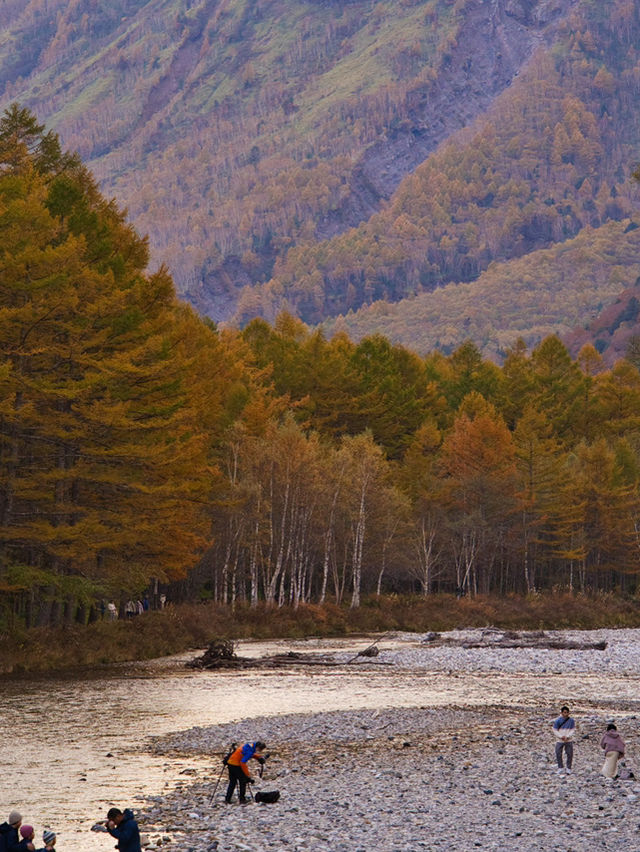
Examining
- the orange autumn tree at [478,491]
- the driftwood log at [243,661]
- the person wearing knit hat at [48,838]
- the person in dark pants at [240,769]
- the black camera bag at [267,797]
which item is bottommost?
the driftwood log at [243,661]

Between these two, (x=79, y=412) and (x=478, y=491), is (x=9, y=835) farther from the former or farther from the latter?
(x=478, y=491)

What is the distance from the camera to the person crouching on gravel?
22453 mm

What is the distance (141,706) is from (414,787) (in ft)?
42.8

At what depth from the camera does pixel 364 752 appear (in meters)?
25.5

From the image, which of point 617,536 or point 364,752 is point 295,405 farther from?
point 364,752

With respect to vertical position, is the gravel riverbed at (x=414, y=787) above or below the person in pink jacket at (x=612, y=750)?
below

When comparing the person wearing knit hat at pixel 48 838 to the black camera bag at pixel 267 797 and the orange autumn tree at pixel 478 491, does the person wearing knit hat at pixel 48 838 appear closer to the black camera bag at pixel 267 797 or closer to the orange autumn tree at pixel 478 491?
the black camera bag at pixel 267 797

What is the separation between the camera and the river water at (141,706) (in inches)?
805

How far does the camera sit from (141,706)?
105 ft

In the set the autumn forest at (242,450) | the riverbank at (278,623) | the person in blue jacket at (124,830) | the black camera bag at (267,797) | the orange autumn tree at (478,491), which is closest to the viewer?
the person in blue jacket at (124,830)

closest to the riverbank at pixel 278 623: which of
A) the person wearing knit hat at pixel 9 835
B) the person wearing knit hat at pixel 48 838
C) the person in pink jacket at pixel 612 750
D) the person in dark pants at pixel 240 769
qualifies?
the person in dark pants at pixel 240 769

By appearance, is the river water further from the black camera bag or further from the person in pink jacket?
the person in pink jacket

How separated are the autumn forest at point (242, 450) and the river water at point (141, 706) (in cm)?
641

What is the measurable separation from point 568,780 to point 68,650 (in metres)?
25.9
